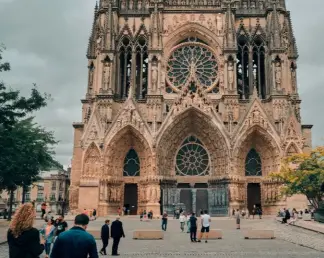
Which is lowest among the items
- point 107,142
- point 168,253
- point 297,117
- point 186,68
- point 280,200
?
point 168,253

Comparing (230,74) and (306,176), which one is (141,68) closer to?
(230,74)

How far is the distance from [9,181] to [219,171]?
17.1 meters

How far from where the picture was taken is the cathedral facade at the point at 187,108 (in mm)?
33781

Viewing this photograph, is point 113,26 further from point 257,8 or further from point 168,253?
point 168,253

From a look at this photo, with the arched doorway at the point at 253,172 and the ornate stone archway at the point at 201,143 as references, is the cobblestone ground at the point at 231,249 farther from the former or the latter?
the arched doorway at the point at 253,172

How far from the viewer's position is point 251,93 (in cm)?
3672

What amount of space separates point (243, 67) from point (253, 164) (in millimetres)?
9143

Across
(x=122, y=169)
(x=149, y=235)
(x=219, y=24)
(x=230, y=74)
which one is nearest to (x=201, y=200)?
(x=122, y=169)

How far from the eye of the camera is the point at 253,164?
35500 millimetres

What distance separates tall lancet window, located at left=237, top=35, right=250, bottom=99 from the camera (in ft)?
124

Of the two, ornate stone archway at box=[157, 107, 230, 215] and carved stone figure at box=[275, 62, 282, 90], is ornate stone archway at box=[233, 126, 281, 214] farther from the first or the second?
carved stone figure at box=[275, 62, 282, 90]

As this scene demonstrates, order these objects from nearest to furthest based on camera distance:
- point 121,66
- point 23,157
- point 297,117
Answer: point 23,157, point 297,117, point 121,66

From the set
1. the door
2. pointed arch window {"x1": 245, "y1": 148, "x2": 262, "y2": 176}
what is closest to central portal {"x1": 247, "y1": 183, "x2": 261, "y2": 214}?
pointed arch window {"x1": 245, "y1": 148, "x2": 262, "y2": 176}

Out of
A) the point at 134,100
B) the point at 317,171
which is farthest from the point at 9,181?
the point at 317,171
